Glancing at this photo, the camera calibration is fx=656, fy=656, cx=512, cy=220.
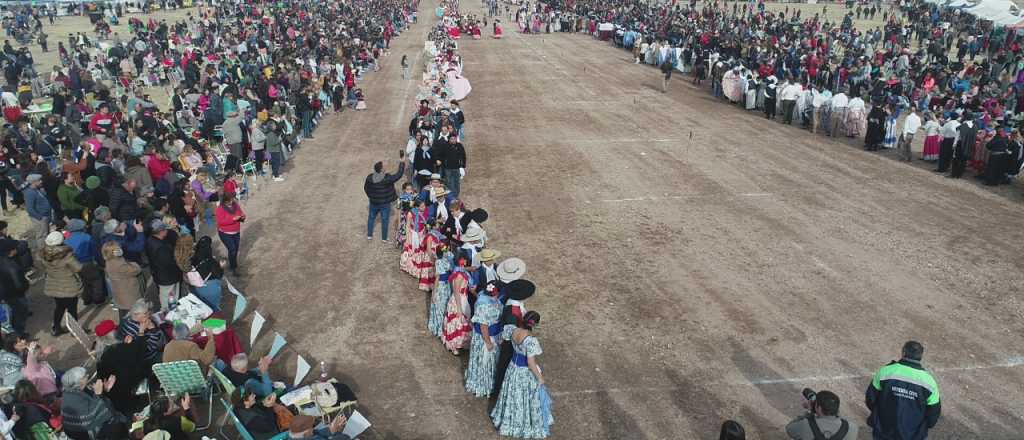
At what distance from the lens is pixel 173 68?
29703 mm

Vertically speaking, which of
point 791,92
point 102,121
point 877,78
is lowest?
point 102,121

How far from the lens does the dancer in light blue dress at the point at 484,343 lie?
763 centimetres

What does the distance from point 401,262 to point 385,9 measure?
165ft

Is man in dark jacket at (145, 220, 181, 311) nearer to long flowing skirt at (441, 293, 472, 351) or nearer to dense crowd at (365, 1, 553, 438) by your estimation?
dense crowd at (365, 1, 553, 438)

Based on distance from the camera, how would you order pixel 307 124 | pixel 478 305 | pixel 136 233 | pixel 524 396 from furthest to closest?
1. pixel 307 124
2. pixel 136 233
3. pixel 478 305
4. pixel 524 396

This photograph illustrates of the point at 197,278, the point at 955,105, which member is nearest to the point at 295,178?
the point at 197,278

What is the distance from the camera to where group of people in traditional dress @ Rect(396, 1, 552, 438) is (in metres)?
7.20

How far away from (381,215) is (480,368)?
5537 millimetres

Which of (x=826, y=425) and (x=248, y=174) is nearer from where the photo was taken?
(x=826, y=425)

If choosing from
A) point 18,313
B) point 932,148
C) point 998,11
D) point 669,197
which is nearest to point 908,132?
point 932,148

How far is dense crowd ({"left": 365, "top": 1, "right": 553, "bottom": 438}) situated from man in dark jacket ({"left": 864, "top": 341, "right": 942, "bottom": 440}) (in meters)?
3.35

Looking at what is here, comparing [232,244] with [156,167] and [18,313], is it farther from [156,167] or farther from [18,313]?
[156,167]

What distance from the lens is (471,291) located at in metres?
8.54

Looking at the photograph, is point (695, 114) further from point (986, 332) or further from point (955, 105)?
point (986, 332)
